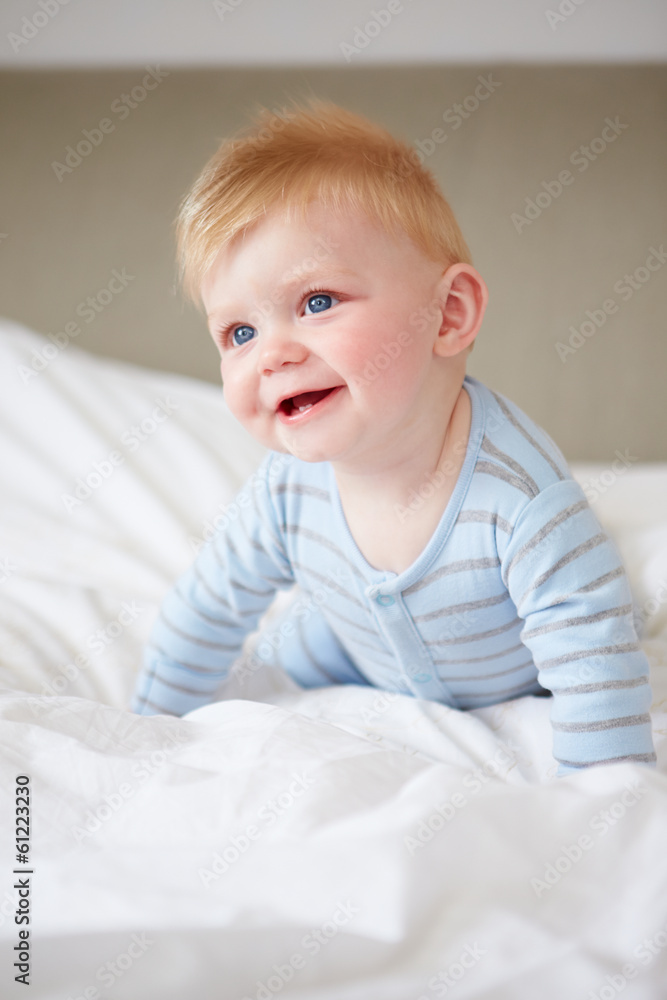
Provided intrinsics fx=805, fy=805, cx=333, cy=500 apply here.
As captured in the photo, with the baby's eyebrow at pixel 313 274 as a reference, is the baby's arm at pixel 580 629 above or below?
below

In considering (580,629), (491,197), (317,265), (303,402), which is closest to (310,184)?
(317,265)

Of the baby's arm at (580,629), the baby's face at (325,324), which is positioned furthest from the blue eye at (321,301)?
the baby's arm at (580,629)

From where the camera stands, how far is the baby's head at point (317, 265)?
2.03 ft

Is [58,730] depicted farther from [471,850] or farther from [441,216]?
[441,216]

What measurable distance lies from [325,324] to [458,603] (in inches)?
11.0

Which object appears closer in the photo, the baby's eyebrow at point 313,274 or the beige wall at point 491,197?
the baby's eyebrow at point 313,274

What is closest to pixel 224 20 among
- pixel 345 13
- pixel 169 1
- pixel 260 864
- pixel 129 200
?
pixel 169 1

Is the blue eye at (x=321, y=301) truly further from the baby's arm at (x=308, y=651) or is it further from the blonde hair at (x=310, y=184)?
the baby's arm at (x=308, y=651)

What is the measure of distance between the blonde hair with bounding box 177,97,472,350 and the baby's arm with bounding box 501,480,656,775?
245 mm

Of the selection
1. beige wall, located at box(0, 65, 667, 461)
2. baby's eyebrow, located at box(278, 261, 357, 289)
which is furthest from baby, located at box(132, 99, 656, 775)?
beige wall, located at box(0, 65, 667, 461)

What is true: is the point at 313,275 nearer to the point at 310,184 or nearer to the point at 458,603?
the point at 310,184

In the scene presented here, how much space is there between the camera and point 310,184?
0.62 metres

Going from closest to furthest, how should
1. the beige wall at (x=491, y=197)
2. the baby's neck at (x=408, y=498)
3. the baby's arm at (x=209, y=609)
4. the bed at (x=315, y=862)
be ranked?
the bed at (x=315, y=862) < the baby's neck at (x=408, y=498) < the baby's arm at (x=209, y=609) < the beige wall at (x=491, y=197)

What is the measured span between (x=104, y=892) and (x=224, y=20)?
1645 mm
